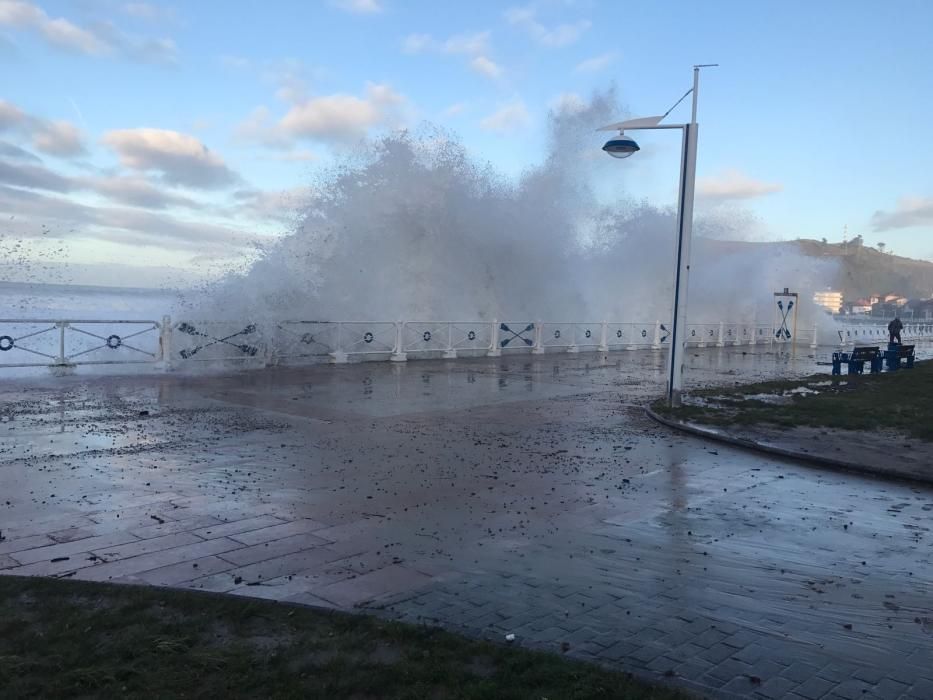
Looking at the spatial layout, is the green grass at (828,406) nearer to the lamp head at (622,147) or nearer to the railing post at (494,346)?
the lamp head at (622,147)

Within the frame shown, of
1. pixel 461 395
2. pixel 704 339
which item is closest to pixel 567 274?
pixel 704 339

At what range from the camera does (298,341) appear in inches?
779

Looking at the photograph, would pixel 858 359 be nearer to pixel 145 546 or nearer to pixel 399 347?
pixel 399 347

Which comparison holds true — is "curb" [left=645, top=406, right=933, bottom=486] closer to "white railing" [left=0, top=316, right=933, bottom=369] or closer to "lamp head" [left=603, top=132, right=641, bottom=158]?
"lamp head" [left=603, top=132, right=641, bottom=158]

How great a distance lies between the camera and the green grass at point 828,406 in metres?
10.5

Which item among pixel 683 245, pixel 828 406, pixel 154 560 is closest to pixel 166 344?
pixel 683 245

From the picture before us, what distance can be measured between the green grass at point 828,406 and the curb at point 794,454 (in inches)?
22.1

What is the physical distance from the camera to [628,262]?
35.4 metres

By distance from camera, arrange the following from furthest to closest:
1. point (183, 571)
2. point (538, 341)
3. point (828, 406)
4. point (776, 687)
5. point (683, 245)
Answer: point (538, 341) → point (828, 406) → point (683, 245) → point (183, 571) → point (776, 687)

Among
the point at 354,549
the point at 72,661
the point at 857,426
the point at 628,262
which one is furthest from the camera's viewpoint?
the point at 628,262

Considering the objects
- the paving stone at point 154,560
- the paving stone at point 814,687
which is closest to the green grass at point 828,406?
A: the paving stone at point 814,687

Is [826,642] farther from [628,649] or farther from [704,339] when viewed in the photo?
[704,339]

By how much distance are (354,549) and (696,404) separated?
8814 millimetres

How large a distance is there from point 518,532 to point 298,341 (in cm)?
1530
